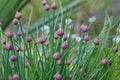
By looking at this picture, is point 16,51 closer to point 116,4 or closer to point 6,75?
point 6,75

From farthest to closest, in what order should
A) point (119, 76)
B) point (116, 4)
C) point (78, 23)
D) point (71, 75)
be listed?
point (116, 4)
point (78, 23)
point (119, 76)
point (71, 75)

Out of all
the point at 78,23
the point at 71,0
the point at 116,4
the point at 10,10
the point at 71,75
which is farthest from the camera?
the point at 116,4

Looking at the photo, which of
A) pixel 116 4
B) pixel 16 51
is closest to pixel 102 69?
pixel 16 51

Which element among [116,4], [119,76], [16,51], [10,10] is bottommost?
[119,76]

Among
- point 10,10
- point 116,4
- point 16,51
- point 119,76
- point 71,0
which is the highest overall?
point 116,4

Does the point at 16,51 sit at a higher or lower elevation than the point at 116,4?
lower

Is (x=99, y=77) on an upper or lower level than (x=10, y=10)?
lower

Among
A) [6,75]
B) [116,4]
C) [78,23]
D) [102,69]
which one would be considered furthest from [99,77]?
[116,4]

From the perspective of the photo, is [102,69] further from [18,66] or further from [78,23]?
[78,23]

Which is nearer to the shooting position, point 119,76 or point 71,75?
point 71,75
